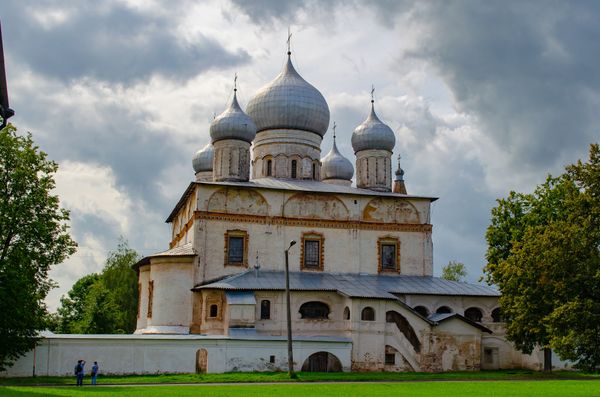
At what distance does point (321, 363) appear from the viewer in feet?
103

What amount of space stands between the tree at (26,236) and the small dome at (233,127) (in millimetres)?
11081

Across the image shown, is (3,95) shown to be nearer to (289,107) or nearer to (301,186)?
(301,186)

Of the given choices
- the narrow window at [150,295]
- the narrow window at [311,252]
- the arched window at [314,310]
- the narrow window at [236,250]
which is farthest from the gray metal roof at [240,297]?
the narrow window at [150,295]

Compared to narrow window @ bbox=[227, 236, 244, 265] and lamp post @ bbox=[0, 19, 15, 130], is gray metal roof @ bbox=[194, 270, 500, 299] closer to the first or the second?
narrow window @ bbox=[227, 236, 244, 265]

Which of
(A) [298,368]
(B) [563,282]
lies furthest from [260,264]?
(B) [563,282]

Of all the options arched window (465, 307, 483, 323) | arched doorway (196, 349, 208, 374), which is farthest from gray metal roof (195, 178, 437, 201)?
arched doorway (196, 349, 208, 374)

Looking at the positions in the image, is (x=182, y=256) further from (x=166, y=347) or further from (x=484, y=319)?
(x=484, y=319)

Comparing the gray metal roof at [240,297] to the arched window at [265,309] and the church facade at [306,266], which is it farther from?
the arched window at [265,309]

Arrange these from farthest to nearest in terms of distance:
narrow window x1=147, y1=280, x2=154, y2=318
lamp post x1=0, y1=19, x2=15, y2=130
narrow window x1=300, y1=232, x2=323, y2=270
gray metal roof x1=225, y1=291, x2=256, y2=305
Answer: narrow window x1=300, y1=232, x2=323, y2=270
narrow window x1=147, y1=280, x2=154, y2=318
gray metal roof x1=225, y1=291, x2=256, y2=305
lamp post x1=0, y1=19, x2=15, y2=130

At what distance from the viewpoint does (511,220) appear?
32.8 meters

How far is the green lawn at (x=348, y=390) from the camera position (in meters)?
A: 19.2

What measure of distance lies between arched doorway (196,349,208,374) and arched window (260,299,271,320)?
12.8 ft

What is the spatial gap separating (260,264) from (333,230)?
3.95 m

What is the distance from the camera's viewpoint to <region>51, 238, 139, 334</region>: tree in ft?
137
